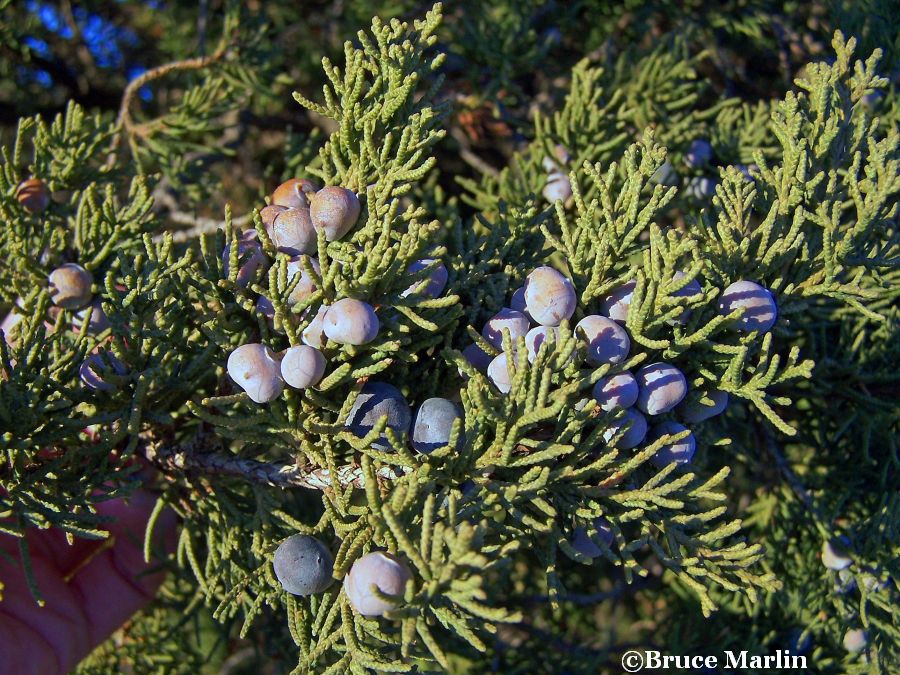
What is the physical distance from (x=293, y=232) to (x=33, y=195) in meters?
0.82

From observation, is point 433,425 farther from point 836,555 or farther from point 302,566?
point 836,555

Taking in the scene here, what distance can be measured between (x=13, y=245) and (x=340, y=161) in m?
0.72

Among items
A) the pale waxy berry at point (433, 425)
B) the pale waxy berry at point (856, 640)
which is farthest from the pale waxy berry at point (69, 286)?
the pale waxy berry at point (856, 640)

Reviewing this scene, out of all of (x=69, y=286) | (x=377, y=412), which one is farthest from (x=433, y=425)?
(x=69, y=286)

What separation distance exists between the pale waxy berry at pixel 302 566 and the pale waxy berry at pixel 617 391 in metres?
0.53

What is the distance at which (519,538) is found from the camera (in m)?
1.13

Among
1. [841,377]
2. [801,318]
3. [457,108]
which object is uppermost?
[457,108]

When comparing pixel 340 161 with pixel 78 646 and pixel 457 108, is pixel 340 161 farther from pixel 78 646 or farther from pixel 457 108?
pixel 78 646

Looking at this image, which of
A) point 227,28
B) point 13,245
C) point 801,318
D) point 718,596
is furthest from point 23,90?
point 718,596

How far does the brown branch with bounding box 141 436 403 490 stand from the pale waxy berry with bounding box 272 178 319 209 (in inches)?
18.8

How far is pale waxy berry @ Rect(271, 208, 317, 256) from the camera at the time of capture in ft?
3.87

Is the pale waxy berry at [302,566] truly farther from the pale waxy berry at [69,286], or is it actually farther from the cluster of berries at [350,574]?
the pale waxy berry at [69,286]

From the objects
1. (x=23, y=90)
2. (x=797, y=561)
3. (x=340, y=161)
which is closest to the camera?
(x=340, y=161)

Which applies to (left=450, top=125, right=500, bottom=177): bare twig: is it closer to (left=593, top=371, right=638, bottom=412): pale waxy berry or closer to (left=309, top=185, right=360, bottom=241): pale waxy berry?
(left=309, top=185, right=360, bottom=241): pale waxy berry
